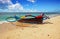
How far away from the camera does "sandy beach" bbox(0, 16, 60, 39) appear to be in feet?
6.48

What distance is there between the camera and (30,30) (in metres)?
2.11

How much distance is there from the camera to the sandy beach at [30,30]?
1976 mm

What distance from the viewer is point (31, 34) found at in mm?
2016

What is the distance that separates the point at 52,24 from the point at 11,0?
2.52 feet

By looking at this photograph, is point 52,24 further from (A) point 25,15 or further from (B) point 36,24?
(A) point 25,15

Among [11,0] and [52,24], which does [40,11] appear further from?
[11,0]

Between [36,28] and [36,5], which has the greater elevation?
[36,5]

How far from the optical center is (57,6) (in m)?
2.23

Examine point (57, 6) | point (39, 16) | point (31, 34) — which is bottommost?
point (31, 34)

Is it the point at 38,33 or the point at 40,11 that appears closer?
the point at 38,33

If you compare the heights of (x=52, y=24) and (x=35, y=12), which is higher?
(x=35, y=12)

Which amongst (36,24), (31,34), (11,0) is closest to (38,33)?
(31,34)

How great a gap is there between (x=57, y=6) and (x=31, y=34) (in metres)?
0.63

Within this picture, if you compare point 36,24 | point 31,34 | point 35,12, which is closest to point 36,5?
point 35,12
